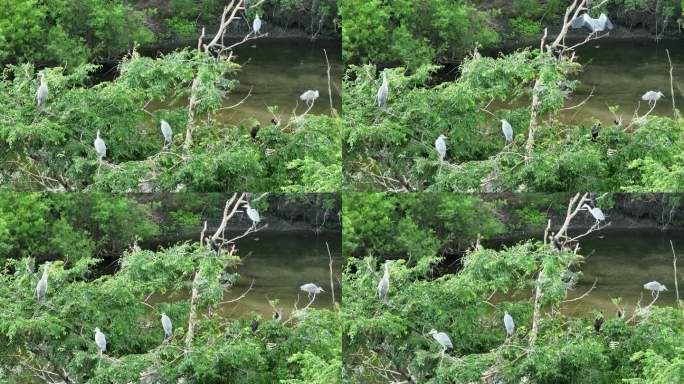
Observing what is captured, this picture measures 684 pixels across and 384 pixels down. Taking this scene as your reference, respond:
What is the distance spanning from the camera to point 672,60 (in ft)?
28.9

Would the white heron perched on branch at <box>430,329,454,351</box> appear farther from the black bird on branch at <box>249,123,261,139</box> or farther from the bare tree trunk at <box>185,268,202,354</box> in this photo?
the black bird on branch at <box>249,123,261,139</box>

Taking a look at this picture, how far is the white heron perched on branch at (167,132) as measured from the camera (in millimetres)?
8664

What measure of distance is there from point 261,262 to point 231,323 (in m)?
0.42

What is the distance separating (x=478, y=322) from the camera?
28.4 ft

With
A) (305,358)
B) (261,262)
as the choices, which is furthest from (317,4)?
(305,358)

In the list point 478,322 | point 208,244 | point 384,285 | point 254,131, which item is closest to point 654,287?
point 478,322

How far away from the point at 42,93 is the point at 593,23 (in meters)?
3.43

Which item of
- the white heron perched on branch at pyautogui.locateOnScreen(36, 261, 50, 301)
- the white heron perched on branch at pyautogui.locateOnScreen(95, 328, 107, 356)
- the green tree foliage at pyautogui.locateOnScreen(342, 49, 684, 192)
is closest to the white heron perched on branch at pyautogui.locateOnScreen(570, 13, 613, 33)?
the green tree foliage at pyautogui.locateOnScreen(342, 49, 684, 192)

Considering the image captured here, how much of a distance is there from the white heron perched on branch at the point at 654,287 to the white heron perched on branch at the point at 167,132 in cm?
305

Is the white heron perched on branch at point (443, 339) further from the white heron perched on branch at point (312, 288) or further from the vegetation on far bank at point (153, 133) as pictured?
the vegetation on far bank at point (153, 133)

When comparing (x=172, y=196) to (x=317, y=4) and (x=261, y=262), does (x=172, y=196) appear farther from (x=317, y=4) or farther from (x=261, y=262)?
(x=317, y=4)

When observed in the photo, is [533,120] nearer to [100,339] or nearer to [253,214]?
[253,214]

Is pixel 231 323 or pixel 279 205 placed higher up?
pixel 279 205

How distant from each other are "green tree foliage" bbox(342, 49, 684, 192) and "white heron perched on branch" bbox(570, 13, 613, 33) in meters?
0.27
